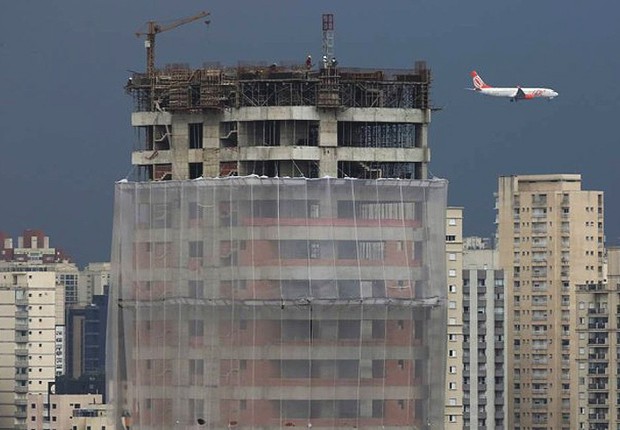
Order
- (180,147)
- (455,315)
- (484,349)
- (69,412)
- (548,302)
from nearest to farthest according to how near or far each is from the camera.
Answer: (180,147) → (455,315) → (484,349) → (548,302) → (69,412)

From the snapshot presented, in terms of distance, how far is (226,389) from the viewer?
8188cm

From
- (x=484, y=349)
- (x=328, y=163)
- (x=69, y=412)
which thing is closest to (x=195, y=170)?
(x=328, y=163)

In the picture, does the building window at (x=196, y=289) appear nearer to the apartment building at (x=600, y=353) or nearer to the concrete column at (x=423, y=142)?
the concrete column at (x=423, y=142)

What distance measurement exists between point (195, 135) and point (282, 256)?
501cm

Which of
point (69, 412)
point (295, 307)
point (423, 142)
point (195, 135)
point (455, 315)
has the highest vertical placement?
point (195, 135)

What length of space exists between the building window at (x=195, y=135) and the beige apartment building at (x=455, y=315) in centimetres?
7615

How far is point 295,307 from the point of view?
81.1m

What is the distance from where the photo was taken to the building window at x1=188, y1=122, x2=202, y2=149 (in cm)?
8375

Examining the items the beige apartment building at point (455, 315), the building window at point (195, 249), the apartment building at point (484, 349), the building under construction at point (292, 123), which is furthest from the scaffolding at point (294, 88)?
the apartment building at point (484, 349)

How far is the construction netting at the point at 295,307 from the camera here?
81.3 m

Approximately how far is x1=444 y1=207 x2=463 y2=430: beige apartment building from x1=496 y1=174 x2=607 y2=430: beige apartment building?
16817 millimetres

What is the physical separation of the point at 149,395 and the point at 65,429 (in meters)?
114

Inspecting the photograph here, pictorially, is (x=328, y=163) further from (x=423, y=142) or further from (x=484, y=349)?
(x=484, y=349)

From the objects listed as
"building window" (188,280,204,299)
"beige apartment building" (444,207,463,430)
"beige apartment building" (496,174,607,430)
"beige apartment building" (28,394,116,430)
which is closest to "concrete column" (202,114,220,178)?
"building window" (188,280,204,299)
